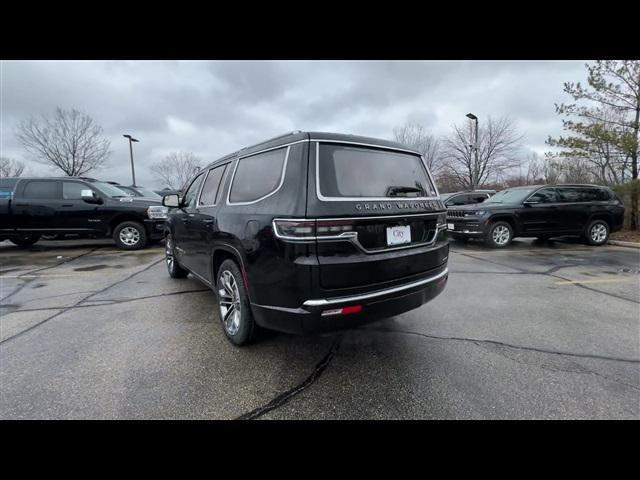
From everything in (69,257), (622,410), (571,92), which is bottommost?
(622,410)

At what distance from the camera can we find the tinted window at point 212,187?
3.43m

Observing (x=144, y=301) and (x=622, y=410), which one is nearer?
(x=622, y=410)

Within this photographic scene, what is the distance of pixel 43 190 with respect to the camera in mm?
8234

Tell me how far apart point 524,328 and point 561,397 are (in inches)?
51.1

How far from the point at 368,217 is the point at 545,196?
8.78 m

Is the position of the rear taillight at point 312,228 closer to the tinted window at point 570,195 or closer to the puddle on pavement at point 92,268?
the puddle on pavement at point 92,268

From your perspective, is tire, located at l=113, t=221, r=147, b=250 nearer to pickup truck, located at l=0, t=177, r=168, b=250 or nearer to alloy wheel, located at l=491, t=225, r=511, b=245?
pickup truck, located at l=0, t=177, r=168, b=250

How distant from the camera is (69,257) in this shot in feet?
25.3

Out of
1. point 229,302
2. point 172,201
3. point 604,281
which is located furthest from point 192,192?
point 604,281

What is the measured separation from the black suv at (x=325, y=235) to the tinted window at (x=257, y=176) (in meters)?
0.01

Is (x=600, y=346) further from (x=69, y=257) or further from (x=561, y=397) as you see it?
(x=69, y=257)

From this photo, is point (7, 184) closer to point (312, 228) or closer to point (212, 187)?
point (212, 187)
